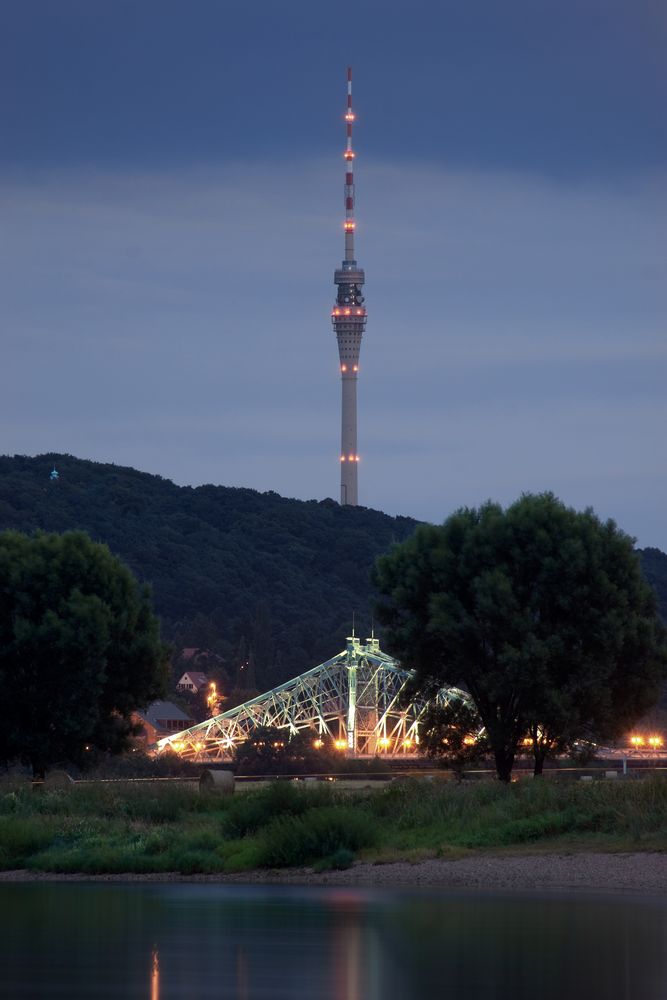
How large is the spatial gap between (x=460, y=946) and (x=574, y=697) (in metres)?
32.6

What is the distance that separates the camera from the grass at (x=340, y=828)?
32.9 m

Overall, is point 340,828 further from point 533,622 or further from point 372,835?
point 533,622

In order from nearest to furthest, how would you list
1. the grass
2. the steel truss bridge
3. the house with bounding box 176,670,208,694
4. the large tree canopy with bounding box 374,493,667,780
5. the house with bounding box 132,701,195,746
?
the grass
the large tree canopy with bounding box 374,493,667,780
the steel truss bridge
the house with bounding box 132,701,195,746
the house with bounding box 176,670,208,694

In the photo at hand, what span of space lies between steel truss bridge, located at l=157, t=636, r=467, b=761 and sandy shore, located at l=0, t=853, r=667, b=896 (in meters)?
82.8

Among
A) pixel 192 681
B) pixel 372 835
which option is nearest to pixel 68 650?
pixel 372 835

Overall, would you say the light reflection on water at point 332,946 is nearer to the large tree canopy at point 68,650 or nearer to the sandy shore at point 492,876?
the sandy shore at point 492,876

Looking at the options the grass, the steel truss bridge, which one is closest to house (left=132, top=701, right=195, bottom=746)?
the steel truss bridge

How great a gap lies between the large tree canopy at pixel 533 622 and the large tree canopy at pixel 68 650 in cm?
915

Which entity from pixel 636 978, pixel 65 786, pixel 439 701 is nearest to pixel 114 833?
pixel 65 786

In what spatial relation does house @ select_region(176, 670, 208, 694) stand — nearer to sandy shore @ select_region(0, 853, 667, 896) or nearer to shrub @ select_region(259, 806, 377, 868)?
shrub @ select_region(259, 806, 377, 868)

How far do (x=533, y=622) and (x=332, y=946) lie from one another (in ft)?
105

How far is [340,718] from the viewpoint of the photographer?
12938 cm

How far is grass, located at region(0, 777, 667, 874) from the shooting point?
32906mm

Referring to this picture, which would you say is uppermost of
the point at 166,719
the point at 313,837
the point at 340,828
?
the point at 166,719
